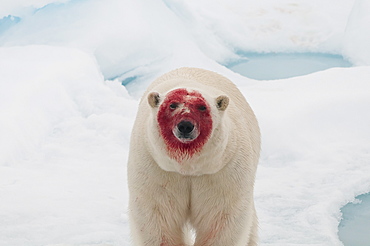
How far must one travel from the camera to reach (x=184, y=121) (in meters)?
2.06

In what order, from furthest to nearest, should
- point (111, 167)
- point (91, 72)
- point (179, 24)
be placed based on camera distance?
1. point (179, 24)
2. point (91, 72)
3. point (111, 167)

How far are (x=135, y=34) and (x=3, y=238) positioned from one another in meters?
4.21

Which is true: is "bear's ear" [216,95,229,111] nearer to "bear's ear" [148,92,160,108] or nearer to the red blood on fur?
the red blood on fur

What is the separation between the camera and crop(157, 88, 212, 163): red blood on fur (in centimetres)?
213

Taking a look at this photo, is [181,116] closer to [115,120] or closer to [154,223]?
[154,223]

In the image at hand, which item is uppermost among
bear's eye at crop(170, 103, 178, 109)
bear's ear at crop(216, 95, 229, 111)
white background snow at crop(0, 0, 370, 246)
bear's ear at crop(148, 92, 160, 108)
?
bear's eye at crop(170, 103, 178, 109)

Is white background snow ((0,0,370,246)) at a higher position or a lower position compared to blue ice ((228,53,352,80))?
higher

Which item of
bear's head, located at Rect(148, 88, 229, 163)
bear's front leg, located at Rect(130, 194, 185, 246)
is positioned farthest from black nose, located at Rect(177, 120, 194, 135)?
A: bear's front leg, located at Rect(130, 194, 185, 246)

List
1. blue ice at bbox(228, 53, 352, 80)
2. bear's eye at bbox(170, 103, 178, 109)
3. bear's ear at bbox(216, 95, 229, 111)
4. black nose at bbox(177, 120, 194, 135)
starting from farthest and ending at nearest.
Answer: blue ice at bbox(228, 53, 352, 80)
bear's ear at bbox(216, 95, 229, 111)
bear's eye at bbox(170, 103, 178, 109)
black nose at bbox(177, 120, 194, 135)

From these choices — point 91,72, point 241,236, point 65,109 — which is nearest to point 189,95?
point 241,236

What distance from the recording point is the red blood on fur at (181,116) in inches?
83.8

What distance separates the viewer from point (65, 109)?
5.97m

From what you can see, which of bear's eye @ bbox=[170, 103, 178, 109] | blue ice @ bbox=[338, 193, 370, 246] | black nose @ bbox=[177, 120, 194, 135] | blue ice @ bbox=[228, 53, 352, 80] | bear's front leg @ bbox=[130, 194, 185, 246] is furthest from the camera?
blue ice @ bbox=[228, 53, 352, 80]

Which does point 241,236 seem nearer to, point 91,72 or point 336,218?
point 336,218
